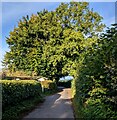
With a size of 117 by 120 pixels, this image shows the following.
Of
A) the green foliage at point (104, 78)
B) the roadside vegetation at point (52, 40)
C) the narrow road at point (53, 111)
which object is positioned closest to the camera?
the green foliage at point (104, 78)

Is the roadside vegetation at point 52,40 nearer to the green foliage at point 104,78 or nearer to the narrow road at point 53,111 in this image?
the narrow road at point 53,111

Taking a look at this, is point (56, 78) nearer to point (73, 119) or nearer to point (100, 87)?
point (73, 119)

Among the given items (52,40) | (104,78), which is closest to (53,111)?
(104,78)

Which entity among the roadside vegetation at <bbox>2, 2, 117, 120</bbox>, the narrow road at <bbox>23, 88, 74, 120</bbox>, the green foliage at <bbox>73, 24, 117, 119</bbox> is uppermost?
the roadside vegetation at <bbox>2, 2, 117, 120</bbox>

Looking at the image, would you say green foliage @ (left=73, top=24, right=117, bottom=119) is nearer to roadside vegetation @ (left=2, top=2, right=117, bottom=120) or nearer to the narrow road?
the narrow road

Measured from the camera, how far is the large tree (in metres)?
43.6

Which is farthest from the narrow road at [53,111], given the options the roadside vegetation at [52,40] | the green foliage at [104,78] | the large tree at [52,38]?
the large tree at [52,38]

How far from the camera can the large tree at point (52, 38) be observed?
143ft

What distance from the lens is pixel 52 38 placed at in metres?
44.6

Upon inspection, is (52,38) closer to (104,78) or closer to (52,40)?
(52,40)

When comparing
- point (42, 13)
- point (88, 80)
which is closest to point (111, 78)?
point (88, 80)

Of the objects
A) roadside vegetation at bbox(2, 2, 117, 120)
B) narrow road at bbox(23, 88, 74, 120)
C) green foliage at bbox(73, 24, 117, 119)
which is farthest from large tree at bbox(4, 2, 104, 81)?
green foliage at bbox(73, 24, 117, 119)

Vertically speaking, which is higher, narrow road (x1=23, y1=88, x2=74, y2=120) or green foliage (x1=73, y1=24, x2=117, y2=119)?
green foliage (x1=73, y1=24, x2=117, y2=119)

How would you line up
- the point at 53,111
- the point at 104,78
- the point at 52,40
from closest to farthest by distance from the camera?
the point at 104,78 < the point at 53,111 < the point at 52,40
